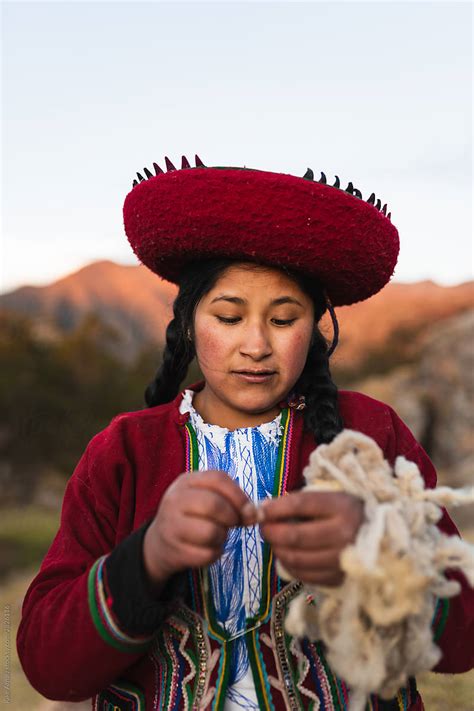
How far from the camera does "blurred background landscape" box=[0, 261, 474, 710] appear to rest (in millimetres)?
7250

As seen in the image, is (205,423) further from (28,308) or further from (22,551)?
(28,308)

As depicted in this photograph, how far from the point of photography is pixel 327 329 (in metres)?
2.01

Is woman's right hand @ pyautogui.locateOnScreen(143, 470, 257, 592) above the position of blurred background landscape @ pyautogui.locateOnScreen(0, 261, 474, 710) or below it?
above

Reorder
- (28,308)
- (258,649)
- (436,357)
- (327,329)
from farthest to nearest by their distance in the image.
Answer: (436,357) < (28,308) < (327,329) < (258,649)

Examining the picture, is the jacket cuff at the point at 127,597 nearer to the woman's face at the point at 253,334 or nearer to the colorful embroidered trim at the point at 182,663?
the colorful embroidered trim at the point at 182,663

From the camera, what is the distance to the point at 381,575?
3.38 ft

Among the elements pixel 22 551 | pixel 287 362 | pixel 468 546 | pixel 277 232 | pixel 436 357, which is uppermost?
pixel 277 232

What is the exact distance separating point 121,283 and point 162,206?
906cm

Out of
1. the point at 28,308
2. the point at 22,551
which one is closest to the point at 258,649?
the point at 22,551

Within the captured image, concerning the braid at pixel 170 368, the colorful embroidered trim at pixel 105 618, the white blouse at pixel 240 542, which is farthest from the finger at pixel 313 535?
the braid at pixel 170 368

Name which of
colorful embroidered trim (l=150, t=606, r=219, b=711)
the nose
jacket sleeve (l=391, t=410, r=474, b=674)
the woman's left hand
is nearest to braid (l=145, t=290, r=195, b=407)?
the nose

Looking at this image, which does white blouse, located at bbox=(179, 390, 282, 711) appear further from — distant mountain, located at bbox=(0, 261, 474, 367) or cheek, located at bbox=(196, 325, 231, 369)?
distant mountain, located at bbox=(0, 261, 474, 367)

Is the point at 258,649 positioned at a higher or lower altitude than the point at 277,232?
A: lower

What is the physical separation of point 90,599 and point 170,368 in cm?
72
